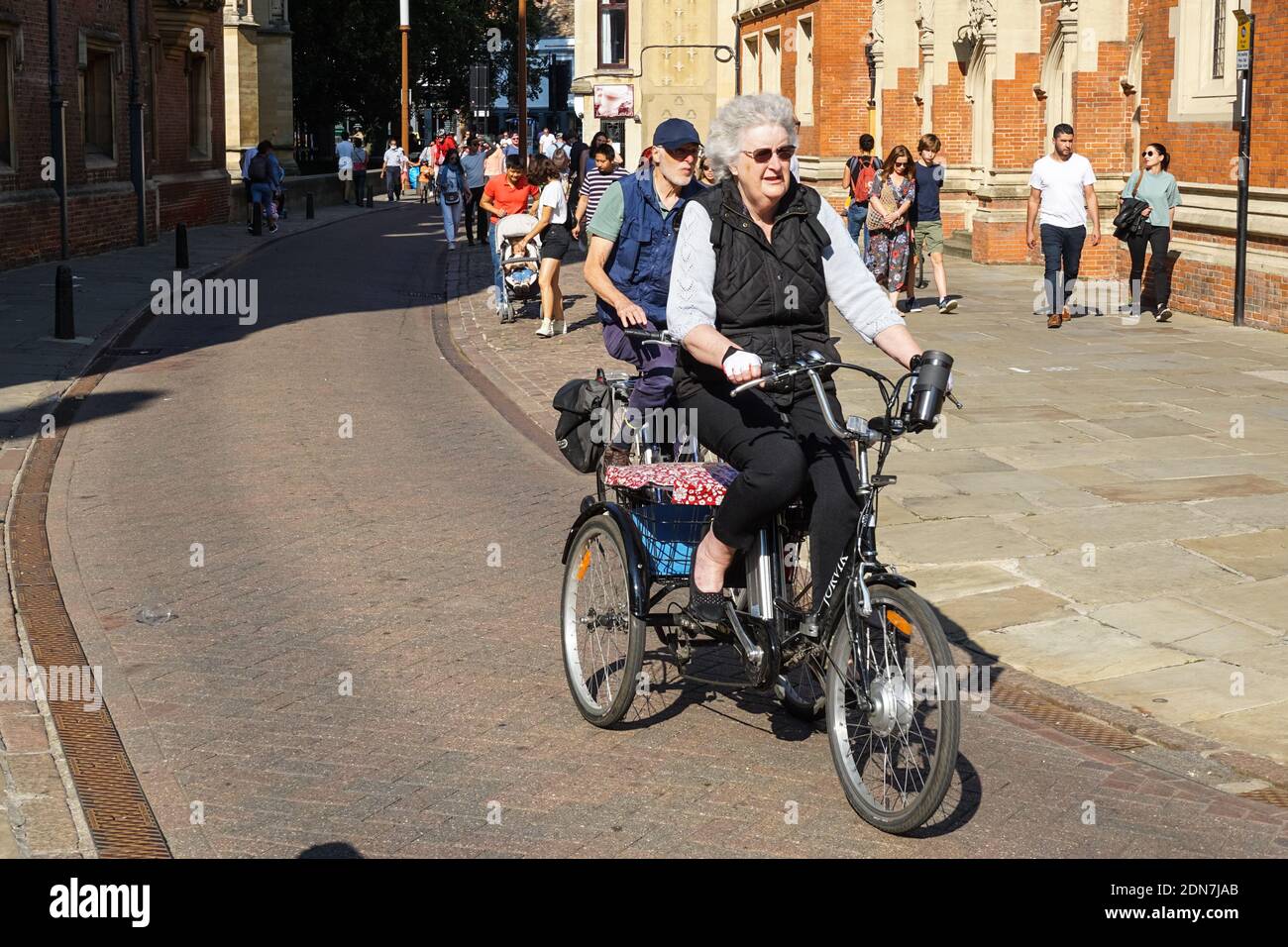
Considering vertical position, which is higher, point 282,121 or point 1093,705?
point 282,121

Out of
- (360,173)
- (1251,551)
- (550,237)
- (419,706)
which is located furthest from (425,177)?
(419,706)

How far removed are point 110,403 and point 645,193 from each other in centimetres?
729

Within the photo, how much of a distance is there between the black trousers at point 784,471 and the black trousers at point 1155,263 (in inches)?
546

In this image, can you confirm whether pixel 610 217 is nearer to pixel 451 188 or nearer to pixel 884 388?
pixel 884 388

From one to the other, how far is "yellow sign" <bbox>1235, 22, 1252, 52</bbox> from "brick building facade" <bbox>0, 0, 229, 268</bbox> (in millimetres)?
16280

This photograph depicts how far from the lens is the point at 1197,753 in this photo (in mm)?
5785

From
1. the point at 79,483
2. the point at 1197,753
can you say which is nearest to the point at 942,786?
the point at 1197,753

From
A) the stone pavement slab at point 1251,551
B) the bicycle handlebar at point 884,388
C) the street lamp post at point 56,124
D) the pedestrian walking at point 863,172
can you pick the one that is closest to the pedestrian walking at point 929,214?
the pedestrian walking at point 863,172

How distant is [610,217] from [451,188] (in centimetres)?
2400

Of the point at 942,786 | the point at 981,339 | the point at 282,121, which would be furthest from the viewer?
the point at 282,121

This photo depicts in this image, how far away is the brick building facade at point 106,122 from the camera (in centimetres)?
2489

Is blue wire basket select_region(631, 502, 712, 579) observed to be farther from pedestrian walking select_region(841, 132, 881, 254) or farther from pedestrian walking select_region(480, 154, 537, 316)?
pedestrian walking select_region(841, 132, 881, 254)

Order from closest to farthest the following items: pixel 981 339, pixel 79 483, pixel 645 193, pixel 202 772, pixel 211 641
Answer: pixel 202 772 → pixel 211 641 → pixel 645 193 → pixel 79 483 → pixel 981 339
